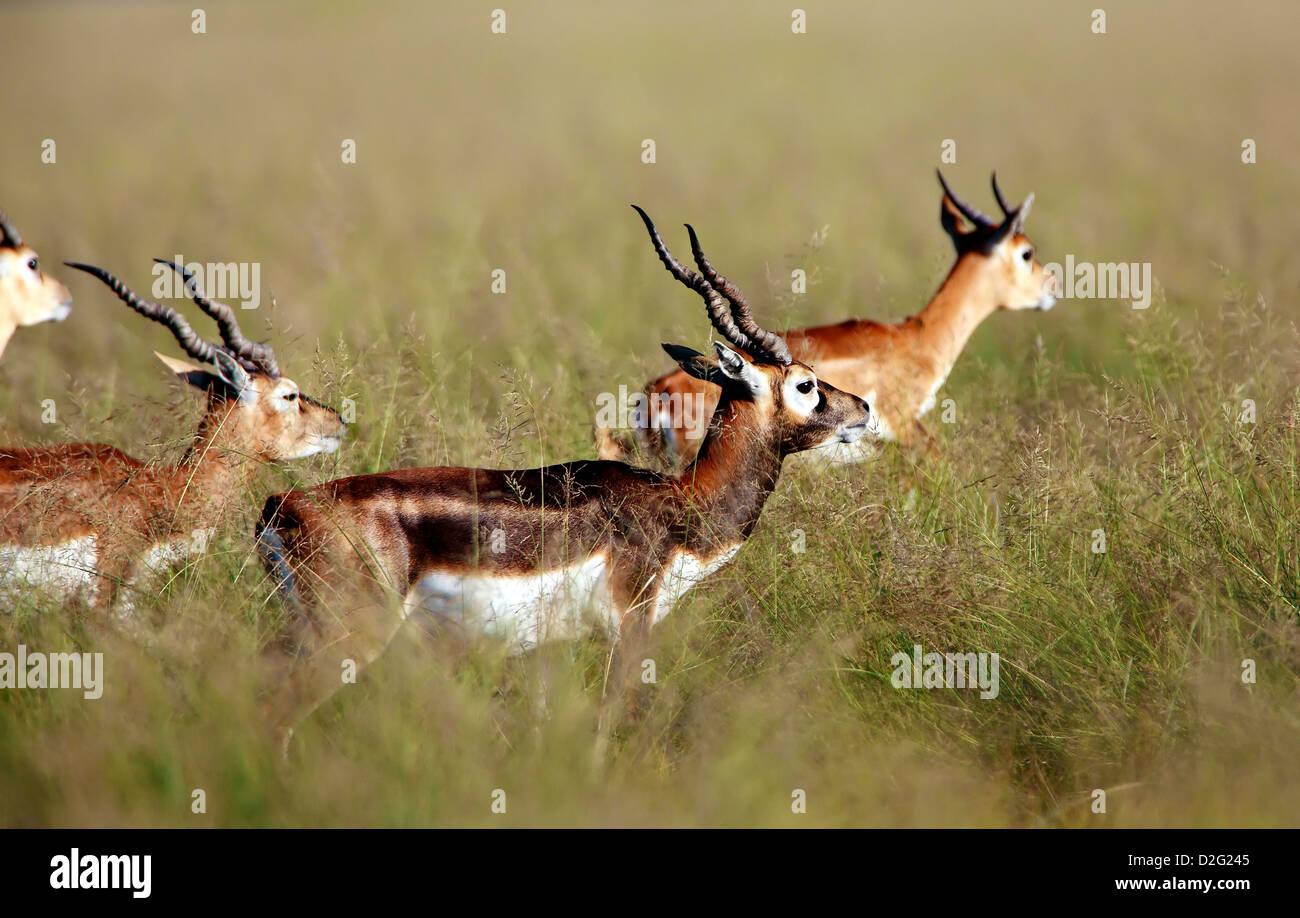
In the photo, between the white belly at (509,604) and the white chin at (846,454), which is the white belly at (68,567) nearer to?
the white belly at (509,604)

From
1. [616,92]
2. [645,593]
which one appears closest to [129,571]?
[645,593]

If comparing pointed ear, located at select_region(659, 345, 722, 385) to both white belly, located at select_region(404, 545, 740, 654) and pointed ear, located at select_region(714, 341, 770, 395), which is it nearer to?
pointed ear, located at select_region(714, 341, 770, 395)

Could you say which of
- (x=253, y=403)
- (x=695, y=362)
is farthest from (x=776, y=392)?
(x=253, y=403)

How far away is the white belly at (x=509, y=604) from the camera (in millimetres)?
4047

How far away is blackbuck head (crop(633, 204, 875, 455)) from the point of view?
14.9 feet

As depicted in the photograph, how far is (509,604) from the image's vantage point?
409 cm

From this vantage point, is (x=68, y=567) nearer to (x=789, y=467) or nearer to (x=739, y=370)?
(x=739, y=370)

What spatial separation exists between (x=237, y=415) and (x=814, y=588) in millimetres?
2483

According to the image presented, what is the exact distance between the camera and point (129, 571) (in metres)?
4.67

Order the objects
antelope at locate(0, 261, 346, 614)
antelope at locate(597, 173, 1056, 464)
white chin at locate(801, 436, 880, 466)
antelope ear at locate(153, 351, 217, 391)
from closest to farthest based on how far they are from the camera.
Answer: antelope at locate(0, 261, 346, 614) < white chin at locate(801, 436, 880, 466) < antelope ear at locate(153, 351, 217, 391) < antelope at locate(597, 173, 1056, 464)

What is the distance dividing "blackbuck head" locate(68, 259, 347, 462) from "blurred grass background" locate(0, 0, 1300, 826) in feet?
0.51

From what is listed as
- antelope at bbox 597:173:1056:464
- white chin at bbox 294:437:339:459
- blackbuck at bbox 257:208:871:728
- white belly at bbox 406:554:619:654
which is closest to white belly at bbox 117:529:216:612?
blackbuck at bbox 257:208:871:728

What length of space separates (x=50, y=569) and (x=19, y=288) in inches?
112
